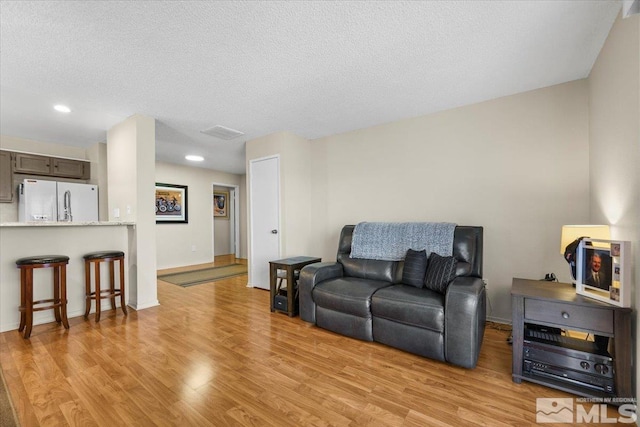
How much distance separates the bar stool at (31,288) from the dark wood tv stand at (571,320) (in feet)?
12.9

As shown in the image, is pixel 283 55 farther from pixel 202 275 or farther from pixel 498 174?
pixel 202 275

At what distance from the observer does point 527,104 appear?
8.68 ft

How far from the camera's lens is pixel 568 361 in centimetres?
165

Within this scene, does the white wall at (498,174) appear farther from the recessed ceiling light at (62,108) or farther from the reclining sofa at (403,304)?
the recessed ceiling light at (62,108)

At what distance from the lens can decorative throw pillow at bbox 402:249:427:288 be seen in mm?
2451

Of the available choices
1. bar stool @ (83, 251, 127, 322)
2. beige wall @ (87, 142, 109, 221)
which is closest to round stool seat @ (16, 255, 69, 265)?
bar stool @ (83, 251, 127, 322)

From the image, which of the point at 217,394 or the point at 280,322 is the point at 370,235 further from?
the point at 217,394

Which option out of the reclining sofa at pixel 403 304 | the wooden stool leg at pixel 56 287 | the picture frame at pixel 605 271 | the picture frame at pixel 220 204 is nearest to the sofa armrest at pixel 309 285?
the reclining sofa at pixel 403 304

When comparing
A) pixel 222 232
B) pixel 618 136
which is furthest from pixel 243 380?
pixel 222 232

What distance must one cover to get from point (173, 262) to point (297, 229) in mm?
3489

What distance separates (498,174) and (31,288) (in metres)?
4.69

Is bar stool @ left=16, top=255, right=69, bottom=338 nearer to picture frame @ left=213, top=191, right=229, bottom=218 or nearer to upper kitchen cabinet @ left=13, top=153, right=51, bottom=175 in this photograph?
upper kitchen cabinet @ left=13, top=153, right=51, bottom=175

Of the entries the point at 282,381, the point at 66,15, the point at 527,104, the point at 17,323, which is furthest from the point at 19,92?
the point at 527,104

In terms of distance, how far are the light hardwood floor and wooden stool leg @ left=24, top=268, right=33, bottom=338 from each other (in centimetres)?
10
